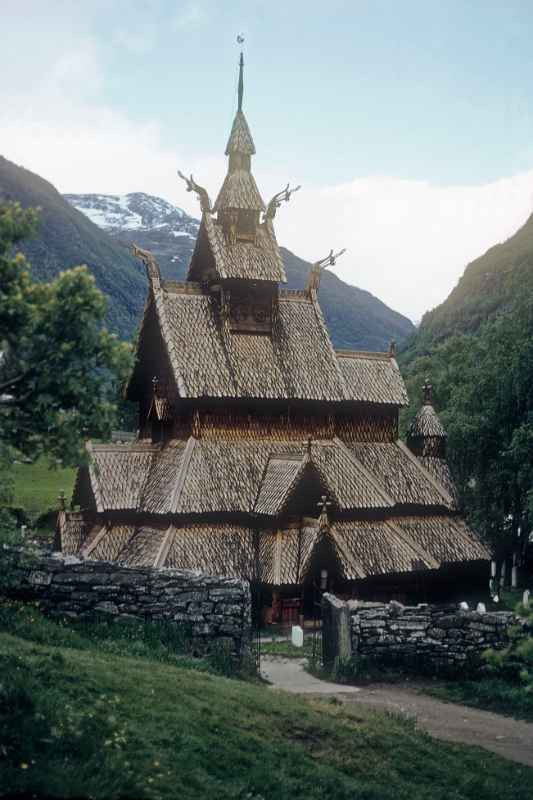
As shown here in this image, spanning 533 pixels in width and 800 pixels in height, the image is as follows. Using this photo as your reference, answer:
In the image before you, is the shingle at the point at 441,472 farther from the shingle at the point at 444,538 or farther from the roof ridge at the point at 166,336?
the roof ridge at the point at 166,336

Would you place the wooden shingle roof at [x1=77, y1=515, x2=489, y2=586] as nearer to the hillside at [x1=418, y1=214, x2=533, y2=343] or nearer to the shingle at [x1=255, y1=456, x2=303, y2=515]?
the shingle at [x1=255, y1=456, x2=303, y2=515]

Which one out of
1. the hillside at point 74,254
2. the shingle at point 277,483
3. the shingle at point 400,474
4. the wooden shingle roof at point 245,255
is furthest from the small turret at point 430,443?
the hillside at point 74,254

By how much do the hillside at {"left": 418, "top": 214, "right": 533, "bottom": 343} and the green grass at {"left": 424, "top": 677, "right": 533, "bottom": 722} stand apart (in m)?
113

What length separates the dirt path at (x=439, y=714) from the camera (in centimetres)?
1566

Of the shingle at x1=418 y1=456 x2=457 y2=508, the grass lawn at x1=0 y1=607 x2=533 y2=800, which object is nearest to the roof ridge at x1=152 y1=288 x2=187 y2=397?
the shingle at x1=418 y1=456 x2=457 y2=508

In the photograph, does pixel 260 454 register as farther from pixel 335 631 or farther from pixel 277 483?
pixel 335 631

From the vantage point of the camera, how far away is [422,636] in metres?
20.0

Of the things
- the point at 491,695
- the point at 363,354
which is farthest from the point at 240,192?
the point at 491,695

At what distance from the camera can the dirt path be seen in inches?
617

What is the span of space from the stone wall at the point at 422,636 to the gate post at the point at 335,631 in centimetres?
10

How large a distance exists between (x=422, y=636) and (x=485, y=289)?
152 meters

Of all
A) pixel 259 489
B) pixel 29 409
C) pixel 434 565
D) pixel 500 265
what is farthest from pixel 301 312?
pixel 500 265

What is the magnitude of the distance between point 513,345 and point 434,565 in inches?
609

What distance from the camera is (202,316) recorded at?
116 ft
